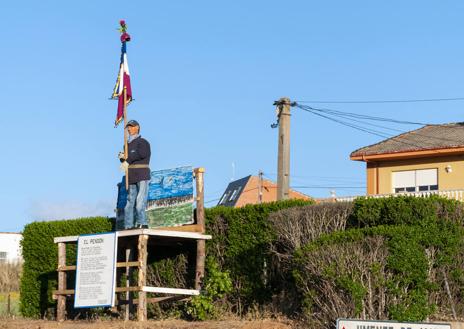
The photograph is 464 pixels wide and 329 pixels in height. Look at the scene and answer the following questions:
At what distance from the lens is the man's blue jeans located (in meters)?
19.6

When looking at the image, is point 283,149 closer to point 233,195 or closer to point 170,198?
point 170,198

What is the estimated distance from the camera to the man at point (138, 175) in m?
19.6

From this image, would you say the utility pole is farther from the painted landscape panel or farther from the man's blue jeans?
the man's blue jeans

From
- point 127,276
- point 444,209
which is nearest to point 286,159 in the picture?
point 127,276

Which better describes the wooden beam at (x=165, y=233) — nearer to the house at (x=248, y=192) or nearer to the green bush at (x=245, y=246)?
the green bush at (x=245, y=246)

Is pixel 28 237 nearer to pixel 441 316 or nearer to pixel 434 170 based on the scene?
pixel 441 316

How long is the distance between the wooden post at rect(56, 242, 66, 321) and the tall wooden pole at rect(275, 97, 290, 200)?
1086 centimetres

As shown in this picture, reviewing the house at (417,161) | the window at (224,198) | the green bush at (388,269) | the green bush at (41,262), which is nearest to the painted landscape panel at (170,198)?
the green bush at (41,262)

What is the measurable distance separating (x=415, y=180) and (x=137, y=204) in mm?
22983

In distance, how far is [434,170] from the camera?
3991 centimetres

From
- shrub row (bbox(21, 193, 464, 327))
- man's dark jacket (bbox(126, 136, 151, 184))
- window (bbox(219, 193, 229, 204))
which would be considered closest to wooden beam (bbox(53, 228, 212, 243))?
shrub row (bbox(21, 193, 464, 327))

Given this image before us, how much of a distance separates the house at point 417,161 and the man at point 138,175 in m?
20.9

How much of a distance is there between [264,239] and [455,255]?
14.5 feet

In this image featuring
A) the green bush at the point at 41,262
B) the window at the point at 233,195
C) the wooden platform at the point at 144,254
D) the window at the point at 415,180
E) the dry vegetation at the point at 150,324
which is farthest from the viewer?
the window at the point at 233,195
